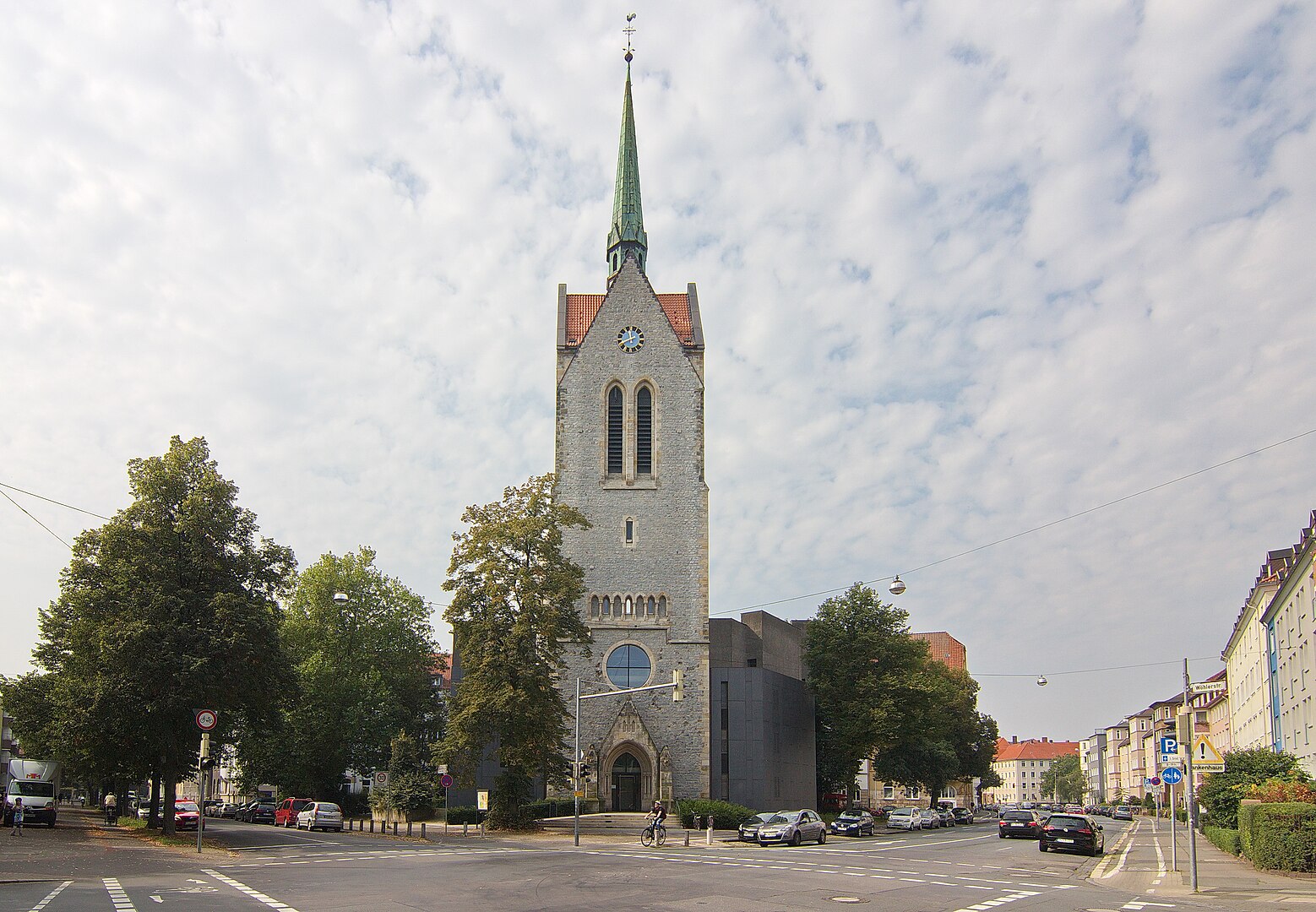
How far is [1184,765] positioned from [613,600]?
31.3m

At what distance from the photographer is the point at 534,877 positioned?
2255 cm

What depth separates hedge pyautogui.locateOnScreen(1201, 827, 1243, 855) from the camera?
31047 mm

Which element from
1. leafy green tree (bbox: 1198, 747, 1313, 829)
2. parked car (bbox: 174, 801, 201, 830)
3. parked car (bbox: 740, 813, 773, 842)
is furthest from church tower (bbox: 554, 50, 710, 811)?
leafy green tree (bbox: 1198, 747, 1313, 829)

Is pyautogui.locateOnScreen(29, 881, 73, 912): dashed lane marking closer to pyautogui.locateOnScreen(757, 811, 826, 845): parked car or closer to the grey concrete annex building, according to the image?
pyautogui.locateOnScreen(757, 811, 826, 845): parked car

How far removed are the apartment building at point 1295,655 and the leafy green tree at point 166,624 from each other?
37.6 metres

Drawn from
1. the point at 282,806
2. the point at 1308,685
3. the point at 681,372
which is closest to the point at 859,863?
the point at 1308,685

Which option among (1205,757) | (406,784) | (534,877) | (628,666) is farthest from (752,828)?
(1205,757)

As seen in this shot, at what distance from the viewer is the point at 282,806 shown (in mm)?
56656

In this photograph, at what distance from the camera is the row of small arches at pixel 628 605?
54.0 metres

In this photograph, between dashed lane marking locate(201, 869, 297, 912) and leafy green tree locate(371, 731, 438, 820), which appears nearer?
dashed lane marking locate(201, 869, 297, 912)

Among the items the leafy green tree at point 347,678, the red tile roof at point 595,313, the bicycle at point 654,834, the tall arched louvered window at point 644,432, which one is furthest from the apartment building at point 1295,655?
the leafy green tree at point 347,678

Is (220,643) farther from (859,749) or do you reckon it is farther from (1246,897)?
(859,749)

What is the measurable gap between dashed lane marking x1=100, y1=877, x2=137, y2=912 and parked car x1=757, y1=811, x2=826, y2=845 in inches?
902

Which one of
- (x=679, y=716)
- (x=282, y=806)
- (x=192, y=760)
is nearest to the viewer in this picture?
(x=192, y=760)
